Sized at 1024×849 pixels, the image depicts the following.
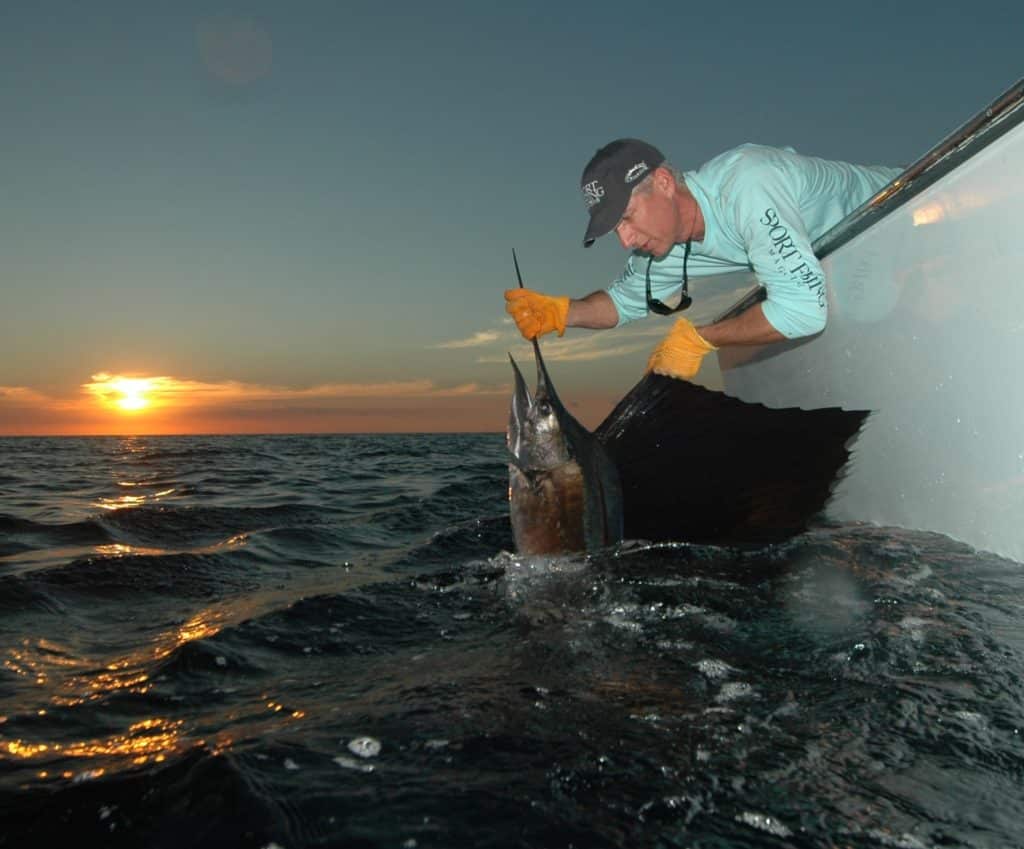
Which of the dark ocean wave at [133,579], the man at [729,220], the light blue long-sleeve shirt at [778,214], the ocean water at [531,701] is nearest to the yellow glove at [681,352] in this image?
the man at [729,220]

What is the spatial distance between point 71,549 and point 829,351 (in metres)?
5.08

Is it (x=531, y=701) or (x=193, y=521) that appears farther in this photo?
(x=193, y=521)

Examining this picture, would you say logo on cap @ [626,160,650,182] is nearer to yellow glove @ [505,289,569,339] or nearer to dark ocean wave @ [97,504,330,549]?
yellow glove @ [505,289,569,339]

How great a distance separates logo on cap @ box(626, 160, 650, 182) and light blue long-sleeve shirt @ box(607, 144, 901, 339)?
39 cm

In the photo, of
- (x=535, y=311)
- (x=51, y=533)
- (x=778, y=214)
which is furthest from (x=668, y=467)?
(x=51, y=533)

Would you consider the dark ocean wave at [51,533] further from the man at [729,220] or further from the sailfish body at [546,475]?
the man at [729,220]

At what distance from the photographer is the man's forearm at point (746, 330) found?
147 inches

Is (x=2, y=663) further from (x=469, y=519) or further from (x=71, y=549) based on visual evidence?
(x=469, y=519)

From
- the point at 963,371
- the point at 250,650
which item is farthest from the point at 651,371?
the point at 250,650

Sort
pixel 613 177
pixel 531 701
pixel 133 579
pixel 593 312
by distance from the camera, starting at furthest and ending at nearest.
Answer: pixel 593 312
pixel 133 579
pixel 613 177
pixel 531 701

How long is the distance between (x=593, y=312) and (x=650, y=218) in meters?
1.17

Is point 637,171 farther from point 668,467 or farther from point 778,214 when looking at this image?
point 668,467

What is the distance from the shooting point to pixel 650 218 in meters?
3.69

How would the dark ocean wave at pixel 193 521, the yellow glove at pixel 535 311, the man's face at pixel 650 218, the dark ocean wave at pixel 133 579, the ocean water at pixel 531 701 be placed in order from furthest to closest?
1. the dark ocean wave at pixel 193 521
2. the yellow glove at pixel 535 311
3. the dark ocean wave at pixel 133 579
4. the man's face at pixel 650 218
5. the ocean water at pixel 531 701
